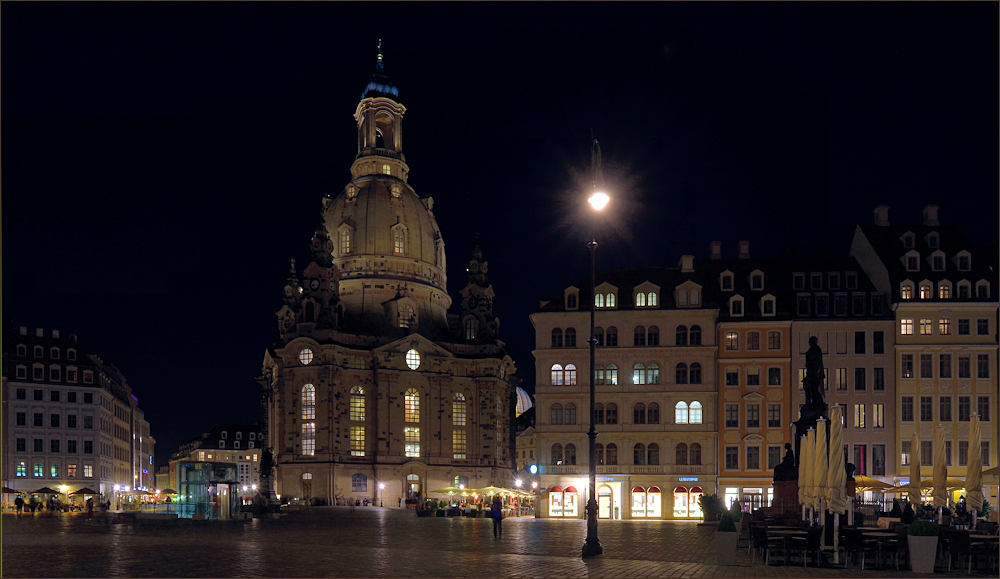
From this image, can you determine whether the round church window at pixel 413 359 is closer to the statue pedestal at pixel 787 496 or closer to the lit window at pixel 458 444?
the lit window at pixel 458 444

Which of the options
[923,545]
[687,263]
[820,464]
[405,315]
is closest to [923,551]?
[923,545]

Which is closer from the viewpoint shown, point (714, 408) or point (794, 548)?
point (794, 548)

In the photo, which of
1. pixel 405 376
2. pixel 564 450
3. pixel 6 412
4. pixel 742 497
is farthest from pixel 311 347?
pixel 742 497

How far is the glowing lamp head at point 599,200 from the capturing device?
3325 cm

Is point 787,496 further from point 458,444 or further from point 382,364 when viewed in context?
point 458,444

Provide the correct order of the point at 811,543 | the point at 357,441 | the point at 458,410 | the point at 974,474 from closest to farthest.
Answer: the point at 811,543 < the point at 974,474 < the point at 357,441 < the point at 458,410

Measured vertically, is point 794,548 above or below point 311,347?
below

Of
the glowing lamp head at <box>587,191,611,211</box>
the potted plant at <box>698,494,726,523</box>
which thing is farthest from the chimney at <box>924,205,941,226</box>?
the glowing lamp head at <box>587,191,611,211</box>

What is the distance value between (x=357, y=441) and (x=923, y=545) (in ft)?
322

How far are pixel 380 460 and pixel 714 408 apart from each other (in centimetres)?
5174

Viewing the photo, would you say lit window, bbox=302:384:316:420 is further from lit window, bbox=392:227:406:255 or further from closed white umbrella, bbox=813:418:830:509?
closed white umbrella, bbox=813:418:830:509

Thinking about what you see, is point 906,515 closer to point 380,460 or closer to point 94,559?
point 94,559

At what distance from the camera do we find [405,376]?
12662 centimetres

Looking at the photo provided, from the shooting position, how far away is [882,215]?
83.8m
